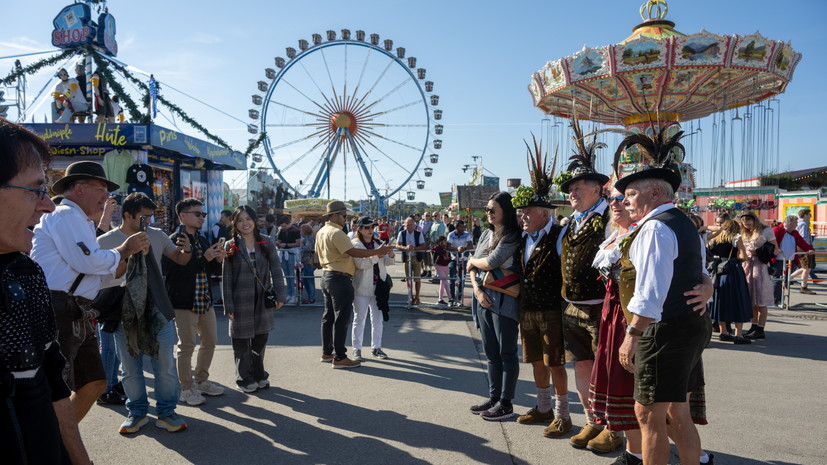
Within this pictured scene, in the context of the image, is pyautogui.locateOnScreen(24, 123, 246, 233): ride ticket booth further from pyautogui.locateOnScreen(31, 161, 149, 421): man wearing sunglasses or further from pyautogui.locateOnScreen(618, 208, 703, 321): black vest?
pyautogui.locateOnScreen(618, 208, 703, 321): black vest

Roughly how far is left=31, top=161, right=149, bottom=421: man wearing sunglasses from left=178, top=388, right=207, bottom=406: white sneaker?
140cm

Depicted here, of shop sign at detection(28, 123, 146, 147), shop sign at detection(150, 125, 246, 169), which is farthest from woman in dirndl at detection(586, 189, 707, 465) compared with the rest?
shop sign at detection(28, 123, 146, 147)

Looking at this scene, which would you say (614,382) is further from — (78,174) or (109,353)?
(109,353)

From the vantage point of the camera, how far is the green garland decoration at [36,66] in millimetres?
12606

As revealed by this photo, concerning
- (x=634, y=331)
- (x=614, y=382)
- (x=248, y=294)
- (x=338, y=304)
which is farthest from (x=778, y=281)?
(x=248, y=294)

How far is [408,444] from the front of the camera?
3.53 m

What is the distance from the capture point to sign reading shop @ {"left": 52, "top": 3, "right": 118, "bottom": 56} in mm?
12969

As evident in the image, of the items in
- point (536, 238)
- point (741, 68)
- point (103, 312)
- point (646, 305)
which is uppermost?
point (741, 68)

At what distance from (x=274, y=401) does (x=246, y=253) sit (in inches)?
54.5

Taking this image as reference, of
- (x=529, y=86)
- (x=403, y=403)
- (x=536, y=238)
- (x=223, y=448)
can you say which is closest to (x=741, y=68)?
(x=529, y=86)

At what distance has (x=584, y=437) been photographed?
3457 millimetres

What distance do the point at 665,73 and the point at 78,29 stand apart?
1574cm

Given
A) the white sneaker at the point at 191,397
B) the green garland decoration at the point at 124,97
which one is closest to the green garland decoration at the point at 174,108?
the green garland decoration at the point at 124,97

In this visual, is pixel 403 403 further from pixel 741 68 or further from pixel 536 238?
pixel 741 68
